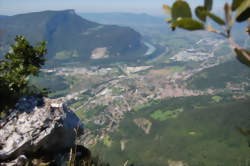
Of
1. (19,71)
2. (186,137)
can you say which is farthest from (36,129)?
(186,137)

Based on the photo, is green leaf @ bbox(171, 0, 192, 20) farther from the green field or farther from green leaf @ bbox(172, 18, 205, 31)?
the green field

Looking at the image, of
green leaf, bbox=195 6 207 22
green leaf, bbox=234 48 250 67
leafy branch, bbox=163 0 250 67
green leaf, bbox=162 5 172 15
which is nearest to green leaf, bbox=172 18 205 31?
leafy branch, bbox=163 0 250 67

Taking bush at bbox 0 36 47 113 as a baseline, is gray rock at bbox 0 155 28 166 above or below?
below

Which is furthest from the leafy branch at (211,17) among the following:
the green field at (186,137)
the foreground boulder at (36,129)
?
the green field at (186,137)

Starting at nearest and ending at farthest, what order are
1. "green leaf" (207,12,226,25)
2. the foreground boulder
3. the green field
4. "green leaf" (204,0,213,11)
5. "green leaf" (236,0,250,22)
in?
"green leaf" (236,0,250,22), "green leaf" (207,12,226,25), "green leaf" (204,0,213,11), the foreground boulder, the green field

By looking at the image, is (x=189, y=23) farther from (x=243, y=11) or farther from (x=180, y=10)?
(x=243, y=11)

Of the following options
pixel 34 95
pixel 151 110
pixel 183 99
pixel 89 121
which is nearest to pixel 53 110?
pixel 34 95

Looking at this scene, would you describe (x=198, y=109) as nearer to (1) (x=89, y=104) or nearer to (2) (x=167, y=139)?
(2) (x=167, y=139)
